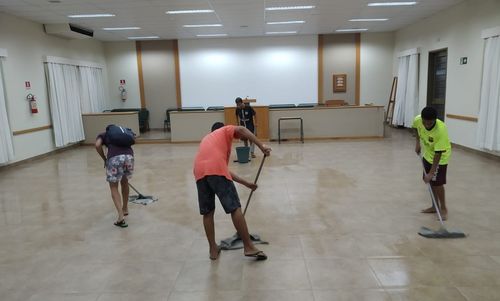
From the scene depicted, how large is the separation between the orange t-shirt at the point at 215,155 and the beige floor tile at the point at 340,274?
991 millimetres

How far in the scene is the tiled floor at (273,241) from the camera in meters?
2.68

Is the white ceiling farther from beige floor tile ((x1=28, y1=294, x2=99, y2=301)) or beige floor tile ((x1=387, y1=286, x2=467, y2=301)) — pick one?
beige floor tile ((x1=387, y1=286, x2=467, y2=301))

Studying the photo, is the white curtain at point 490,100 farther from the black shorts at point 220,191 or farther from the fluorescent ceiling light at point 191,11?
the black shorts at point 220,191

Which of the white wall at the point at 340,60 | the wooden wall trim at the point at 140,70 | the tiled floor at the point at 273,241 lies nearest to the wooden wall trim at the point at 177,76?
the wooden wall trim at the point at 140,70

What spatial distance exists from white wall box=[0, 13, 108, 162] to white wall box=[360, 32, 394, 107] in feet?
29.7

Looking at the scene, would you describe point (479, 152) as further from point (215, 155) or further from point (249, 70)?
point (249, 70)

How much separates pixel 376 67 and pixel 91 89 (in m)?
8.97

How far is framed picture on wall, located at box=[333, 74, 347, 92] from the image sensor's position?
12.3m

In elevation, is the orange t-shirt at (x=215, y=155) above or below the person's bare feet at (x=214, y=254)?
above

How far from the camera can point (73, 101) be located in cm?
978

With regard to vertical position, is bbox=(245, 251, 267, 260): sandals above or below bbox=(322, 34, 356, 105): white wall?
below

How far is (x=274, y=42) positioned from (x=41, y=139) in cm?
745

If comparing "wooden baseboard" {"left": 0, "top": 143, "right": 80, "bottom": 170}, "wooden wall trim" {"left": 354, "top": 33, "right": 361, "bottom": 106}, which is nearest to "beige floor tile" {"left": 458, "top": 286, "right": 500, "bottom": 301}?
"wooden baseboard" {"left": 0, "top": 143, "right": 80, "bottom": 170}

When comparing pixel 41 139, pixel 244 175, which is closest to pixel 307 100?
pixel 244 175
